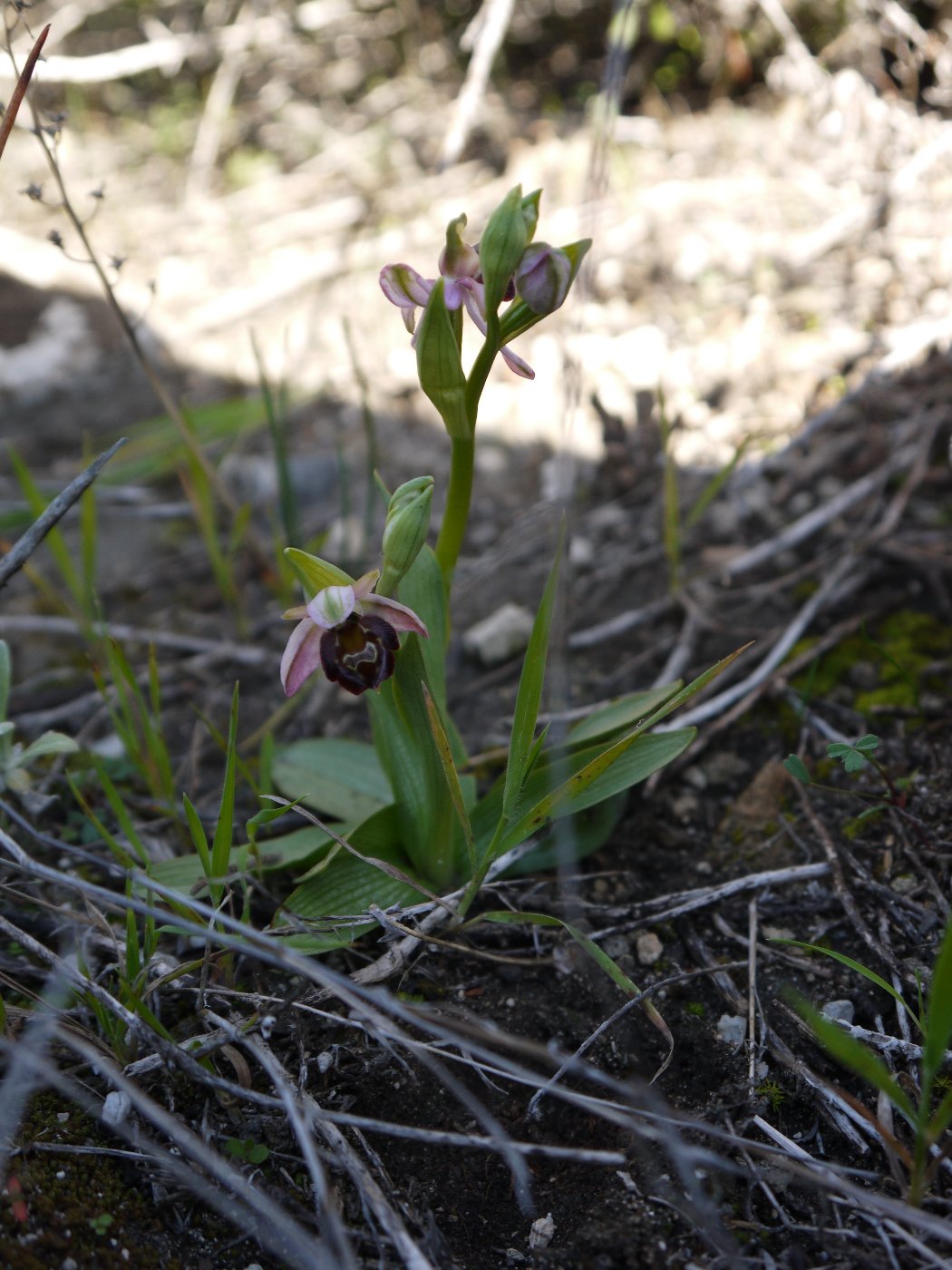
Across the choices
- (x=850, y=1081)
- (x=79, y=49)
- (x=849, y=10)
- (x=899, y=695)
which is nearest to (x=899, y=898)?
(x=850, y=1081)

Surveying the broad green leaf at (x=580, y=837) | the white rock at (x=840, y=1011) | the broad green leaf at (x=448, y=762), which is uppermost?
the broad green leaf at (x=448, y=762)

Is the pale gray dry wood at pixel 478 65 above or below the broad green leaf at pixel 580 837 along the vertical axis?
above

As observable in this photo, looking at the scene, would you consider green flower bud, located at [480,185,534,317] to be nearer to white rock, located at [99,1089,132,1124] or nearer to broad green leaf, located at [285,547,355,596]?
broad green leaf, located at [285,547,355,596]

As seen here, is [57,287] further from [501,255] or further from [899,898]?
[899,898]

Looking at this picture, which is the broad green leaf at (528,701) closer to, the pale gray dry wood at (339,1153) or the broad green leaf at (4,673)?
the pale gray dry wood at (339,1153)

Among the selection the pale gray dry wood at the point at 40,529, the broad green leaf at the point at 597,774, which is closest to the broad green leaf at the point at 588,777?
the broad green leaf at the point at 597,774

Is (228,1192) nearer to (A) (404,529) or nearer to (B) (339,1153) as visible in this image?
(B) (339,1153)
